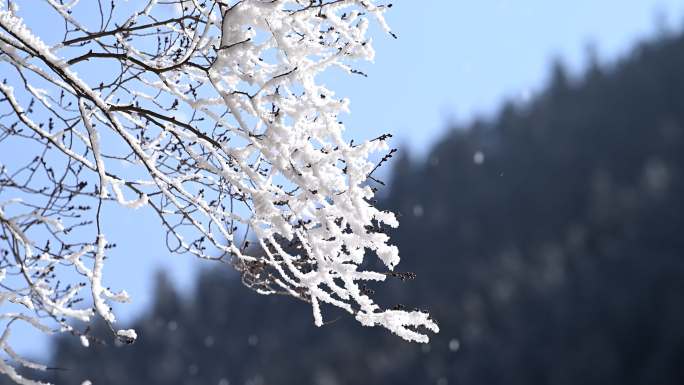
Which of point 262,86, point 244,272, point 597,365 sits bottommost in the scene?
point 244,272

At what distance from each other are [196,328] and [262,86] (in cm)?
7646

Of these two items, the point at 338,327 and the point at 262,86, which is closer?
the point at 262,86

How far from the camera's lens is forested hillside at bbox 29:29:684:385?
41.8 m

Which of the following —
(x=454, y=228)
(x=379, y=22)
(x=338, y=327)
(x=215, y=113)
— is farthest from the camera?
(x=454, y=228)

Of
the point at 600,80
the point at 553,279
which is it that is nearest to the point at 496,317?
the point at 553,279

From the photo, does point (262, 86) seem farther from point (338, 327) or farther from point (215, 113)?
point (338, 327)

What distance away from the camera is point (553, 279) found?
5147 centimetres

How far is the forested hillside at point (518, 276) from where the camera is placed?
41.8 metres

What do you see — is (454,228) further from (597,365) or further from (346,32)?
(346,32)

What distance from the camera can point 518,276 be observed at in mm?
57906

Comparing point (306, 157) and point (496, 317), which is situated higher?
point (496, 317)

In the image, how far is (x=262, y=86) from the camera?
336cm

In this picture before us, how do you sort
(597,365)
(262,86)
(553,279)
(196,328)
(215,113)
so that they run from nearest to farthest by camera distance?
(262,86)
(215,113)
(597,365)
(553,279)
(196,328)

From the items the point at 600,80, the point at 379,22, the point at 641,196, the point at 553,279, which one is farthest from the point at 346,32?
the point at 600,80
